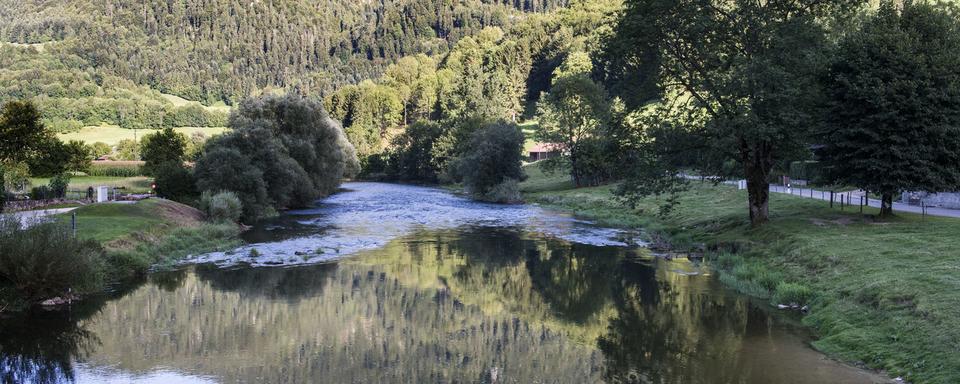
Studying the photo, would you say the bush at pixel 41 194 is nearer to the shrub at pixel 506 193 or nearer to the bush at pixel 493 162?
the shrub at pixel 506 193

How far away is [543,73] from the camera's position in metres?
179

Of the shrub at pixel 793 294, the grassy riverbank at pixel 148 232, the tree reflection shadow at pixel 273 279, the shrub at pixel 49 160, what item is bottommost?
the tree reflection shadow at pixel 273 279

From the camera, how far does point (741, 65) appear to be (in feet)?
117

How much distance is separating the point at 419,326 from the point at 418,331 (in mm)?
735

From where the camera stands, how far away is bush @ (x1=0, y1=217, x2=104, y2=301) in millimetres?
24125

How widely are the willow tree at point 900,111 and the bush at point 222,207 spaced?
125ft

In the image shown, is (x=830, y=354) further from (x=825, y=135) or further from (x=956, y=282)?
(x=825, y=135)

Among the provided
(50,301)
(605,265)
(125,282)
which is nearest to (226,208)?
(125,282)

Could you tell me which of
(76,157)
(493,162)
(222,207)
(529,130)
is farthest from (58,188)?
(529,130)

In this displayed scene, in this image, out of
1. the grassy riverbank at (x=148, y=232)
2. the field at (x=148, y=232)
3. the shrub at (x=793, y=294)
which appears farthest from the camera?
the field at (x=148, y=232)

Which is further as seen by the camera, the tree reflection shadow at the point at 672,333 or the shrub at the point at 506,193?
the shrub at the point at 506,193

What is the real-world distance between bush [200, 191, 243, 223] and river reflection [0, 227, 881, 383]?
53.5ft

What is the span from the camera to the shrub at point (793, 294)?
24656 millimetres

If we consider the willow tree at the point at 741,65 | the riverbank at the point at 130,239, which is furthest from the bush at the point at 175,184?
the willow tree at the point at 741,65
